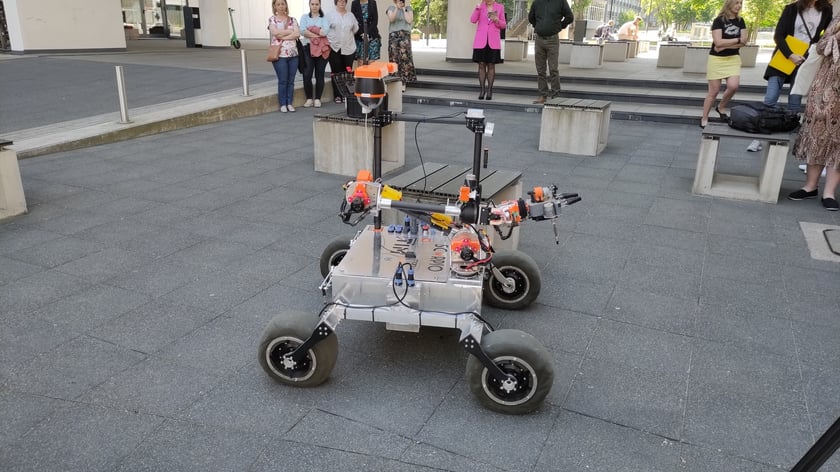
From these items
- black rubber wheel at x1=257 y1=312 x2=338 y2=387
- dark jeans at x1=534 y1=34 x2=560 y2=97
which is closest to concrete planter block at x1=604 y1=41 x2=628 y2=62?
dark jeans at x1=534 y1=34 x2=560 y2=97

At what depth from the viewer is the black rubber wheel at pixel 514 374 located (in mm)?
2801

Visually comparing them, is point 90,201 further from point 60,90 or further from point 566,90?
point 566,90

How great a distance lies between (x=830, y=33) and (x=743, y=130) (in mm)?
1127

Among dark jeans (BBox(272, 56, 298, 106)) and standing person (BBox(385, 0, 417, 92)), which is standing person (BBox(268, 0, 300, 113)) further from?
standing person (BBox(385, 0, 417, 92))

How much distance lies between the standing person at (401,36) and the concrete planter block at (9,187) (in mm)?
8100

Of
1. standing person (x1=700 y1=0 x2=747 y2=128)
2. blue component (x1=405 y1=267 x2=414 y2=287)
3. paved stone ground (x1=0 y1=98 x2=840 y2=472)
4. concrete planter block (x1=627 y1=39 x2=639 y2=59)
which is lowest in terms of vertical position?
paved stone ground (x1=0 y1=98 x2=840 y2=472)

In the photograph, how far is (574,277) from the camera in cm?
452

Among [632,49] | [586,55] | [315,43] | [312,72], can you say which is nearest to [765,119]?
[315,43]

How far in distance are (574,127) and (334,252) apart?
205 inches

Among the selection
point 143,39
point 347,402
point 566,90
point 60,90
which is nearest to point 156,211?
A: point 347,402

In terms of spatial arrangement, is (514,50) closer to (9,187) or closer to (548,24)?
(548,24)

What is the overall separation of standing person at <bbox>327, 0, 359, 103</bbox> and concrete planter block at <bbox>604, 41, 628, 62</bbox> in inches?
419

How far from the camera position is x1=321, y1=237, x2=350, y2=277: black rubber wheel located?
405 centimetres

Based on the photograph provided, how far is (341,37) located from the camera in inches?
453
